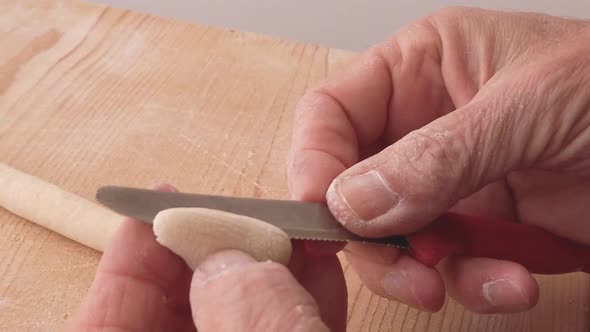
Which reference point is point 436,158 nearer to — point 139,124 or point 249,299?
point 249,299

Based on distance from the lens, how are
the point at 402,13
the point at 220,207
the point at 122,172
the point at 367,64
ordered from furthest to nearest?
the point at 402,13, the point at 122,172, the point at 367,64, the point at 220,207

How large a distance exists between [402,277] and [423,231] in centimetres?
8

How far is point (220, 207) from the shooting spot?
787 mm

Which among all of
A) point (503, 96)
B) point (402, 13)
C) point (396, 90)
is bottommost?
point (402, 13)

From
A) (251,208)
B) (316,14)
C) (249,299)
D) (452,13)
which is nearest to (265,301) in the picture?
(249,299)

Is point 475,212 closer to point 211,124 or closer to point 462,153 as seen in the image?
point 462,153

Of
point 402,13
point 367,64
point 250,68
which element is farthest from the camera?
point 402,13

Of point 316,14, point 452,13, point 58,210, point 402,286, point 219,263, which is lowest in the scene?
point 316,14

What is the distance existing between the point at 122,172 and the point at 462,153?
62 cm

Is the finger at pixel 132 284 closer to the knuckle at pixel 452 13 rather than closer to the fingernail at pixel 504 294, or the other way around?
the fingernail at pixel 504 294

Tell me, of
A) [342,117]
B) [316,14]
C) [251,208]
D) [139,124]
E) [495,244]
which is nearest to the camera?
[251,208]

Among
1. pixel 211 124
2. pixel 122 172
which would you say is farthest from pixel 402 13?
pixel 122 172

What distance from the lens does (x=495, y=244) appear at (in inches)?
35.4

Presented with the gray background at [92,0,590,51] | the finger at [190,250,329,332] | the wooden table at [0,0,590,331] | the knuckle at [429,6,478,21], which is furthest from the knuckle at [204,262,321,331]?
the gray background at [92,0,590,51]
